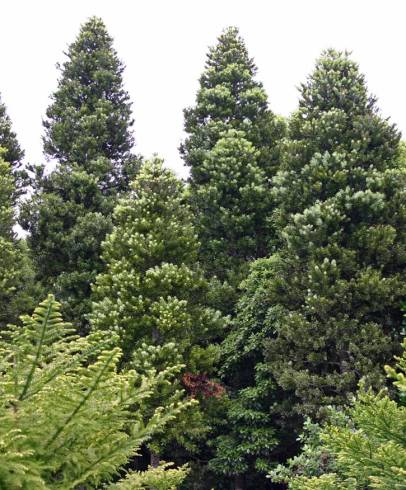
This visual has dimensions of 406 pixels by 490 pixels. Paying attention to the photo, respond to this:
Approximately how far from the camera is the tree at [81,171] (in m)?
20.1

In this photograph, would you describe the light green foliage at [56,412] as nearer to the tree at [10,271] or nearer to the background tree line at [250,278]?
the background tree line at [250,278]

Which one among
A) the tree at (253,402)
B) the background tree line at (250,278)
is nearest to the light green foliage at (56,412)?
the background tree line at (250,278)

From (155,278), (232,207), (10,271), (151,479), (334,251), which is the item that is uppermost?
(232,207)

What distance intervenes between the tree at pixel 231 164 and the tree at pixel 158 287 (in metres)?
4.26

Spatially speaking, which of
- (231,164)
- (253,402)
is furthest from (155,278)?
(231,164)

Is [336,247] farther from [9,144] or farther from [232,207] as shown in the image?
[9,144]

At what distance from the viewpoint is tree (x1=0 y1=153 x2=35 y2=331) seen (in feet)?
58.6

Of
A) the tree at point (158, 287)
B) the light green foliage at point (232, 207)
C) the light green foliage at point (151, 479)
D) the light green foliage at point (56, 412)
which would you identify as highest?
the light green foliage at point (232, 207)

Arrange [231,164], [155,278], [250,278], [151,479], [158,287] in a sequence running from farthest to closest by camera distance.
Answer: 1. [231,164]
2. [250,278]
3. [158,287]
4. [155,278]
5. [151,479]

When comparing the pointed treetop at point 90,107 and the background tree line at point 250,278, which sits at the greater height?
the pointed treetop at point 90,107

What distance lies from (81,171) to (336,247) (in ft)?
37.1

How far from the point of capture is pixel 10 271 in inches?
711

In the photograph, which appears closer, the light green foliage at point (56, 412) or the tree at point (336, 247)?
the light green foliage at point (56, 412)

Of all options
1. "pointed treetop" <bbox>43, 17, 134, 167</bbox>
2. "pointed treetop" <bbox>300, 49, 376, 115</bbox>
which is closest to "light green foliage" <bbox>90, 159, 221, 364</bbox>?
"pointed treetop" <bbox>300, 49, 376, 115</bbox>
